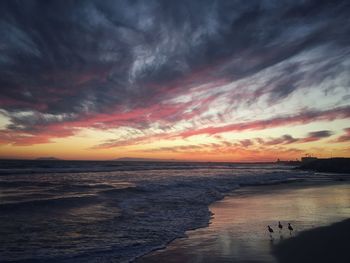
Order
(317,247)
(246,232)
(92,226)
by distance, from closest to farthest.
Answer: (317,247)
(246,232)
(92,226)

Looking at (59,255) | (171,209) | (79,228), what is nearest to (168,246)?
(59,255)

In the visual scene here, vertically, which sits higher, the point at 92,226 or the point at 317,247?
the point at 92,226

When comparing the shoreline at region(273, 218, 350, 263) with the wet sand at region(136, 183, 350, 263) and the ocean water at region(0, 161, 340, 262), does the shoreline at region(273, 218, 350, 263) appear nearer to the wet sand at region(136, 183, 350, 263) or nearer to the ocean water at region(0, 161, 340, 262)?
the wet sand at region(136, 183, 350, 263)

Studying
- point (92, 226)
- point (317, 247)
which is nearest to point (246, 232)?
point (317, 247)

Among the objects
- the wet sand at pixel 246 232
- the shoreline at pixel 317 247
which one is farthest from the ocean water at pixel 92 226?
the shoreline at pixel 317 247

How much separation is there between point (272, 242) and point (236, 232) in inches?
73.5

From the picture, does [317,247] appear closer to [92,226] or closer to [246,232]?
[246,232]

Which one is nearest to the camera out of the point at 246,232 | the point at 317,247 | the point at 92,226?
the point at 317,247

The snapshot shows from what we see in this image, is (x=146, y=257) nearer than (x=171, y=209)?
Yes

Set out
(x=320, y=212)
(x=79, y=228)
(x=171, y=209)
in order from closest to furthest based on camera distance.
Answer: (x=79, y=228) → (x=320, y=212) → (x=171, y=209)

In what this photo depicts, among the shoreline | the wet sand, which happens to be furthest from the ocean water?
the shoreline

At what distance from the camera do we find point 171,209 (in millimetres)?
19156

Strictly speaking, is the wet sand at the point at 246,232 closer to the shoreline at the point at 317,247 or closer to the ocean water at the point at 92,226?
the shoreline at the point at 317,247

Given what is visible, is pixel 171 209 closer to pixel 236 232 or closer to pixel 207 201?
pixel 207 201
